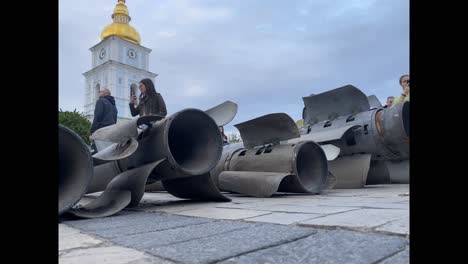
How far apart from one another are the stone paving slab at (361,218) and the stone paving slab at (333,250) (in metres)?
0.24

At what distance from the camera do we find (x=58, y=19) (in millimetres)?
583

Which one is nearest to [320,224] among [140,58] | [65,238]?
[65,238]

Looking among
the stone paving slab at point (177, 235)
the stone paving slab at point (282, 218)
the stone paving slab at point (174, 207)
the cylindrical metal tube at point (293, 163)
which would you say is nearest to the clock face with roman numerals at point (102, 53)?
the cylindrical metal tube at point (293, 163)

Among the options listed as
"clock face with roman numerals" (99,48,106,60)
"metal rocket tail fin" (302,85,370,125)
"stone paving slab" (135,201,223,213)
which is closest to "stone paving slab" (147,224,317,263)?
"stone paving slab" (135,201,223,213)

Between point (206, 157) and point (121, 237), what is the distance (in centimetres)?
175

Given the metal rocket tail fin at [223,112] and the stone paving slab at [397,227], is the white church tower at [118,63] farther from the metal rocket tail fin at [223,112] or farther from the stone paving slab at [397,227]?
the stone paving slab at [397,227]

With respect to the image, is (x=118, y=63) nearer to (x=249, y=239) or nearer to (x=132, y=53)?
(x=132, y=53)

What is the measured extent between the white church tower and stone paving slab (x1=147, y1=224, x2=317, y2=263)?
3206cm

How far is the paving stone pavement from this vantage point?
130 centimetres

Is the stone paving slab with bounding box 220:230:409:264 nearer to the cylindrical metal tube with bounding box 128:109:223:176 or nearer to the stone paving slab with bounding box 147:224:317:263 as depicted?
the stone paving slab with bounding box 147:224:317:263

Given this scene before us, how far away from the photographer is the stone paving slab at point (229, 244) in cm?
132

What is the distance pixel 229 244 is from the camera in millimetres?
1492

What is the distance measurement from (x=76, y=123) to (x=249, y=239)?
1969 centimetres

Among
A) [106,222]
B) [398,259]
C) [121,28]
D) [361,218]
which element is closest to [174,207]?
[106,222]
